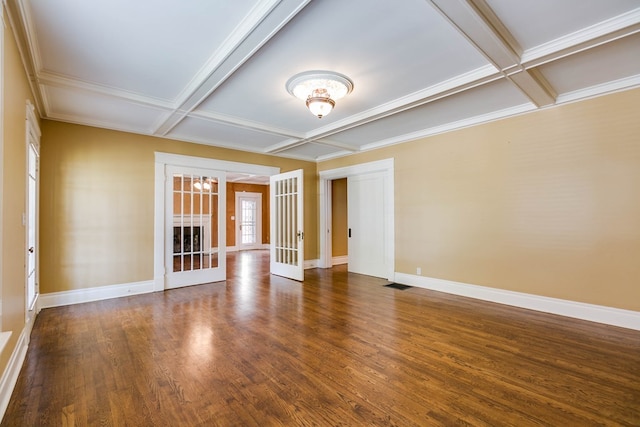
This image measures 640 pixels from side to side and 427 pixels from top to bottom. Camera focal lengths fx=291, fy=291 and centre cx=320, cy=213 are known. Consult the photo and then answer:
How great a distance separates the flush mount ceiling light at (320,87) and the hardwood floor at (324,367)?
256cm

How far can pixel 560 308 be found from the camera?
370 cm

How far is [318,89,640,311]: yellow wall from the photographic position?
3330 millimetres

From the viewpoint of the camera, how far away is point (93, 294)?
4449 millimetres

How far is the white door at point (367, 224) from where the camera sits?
6.01 metres

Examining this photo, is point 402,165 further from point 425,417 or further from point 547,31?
point 425,417

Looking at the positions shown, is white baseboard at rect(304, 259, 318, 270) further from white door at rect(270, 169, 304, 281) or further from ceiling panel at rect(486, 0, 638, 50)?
ceiling panel at rect(486, 0, 638, 50)

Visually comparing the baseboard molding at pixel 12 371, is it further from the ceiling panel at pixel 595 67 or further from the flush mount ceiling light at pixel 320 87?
the ceiling panel at pixel 595 67

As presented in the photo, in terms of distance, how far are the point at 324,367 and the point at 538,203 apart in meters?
3.53

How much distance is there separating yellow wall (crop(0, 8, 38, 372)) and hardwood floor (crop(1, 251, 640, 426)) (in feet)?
1.64

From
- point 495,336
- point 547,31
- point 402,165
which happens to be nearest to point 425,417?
point 495,336

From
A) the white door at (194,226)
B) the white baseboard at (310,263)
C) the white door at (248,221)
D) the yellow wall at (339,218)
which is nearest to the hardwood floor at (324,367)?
the white door at (194,226)

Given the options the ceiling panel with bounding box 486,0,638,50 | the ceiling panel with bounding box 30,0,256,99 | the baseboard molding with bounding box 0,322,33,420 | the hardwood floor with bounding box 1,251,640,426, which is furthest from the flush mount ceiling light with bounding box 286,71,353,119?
the baseboard molding with bounding box 0,322,33,420

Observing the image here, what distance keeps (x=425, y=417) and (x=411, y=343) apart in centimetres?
110

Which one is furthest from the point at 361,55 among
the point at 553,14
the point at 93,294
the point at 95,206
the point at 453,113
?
the point at 93,294
